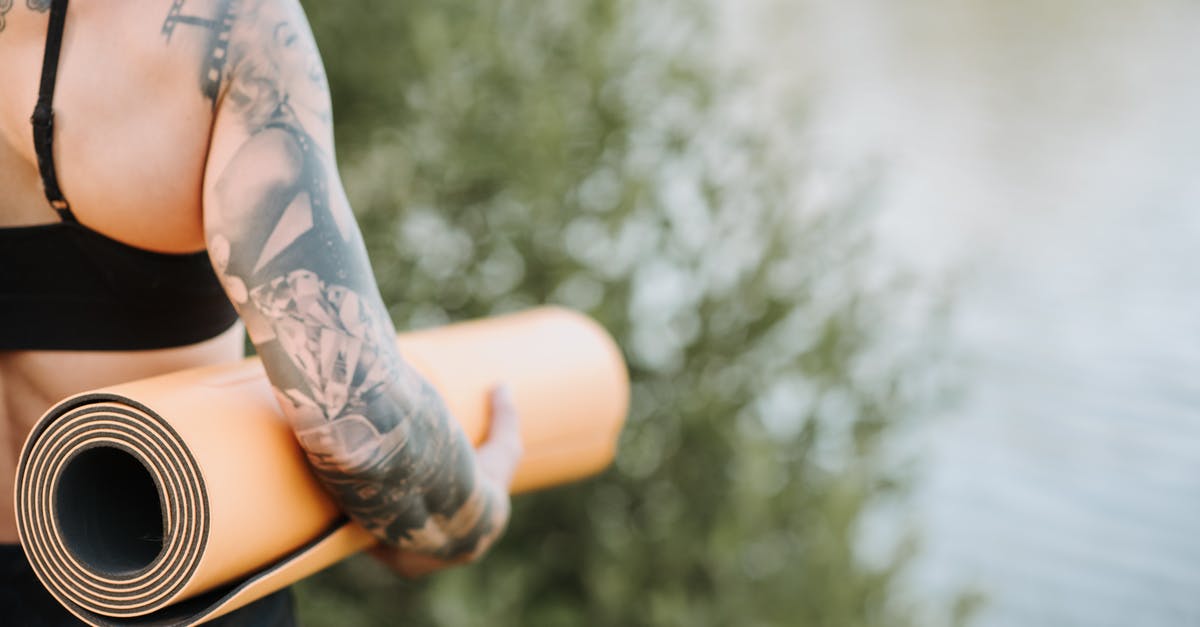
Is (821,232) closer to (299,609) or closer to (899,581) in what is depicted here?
(899,581)

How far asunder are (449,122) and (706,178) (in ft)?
2.26

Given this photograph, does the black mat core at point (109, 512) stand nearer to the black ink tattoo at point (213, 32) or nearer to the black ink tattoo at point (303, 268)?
the black ink tattoo at point (303, 268)

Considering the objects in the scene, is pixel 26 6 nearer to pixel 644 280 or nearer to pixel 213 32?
pixel 213 32

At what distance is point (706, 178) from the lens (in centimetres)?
282

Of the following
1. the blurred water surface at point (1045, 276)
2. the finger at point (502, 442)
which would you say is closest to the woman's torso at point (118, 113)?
the finger at point (502, 442)

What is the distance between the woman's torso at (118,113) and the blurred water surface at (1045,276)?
2101 mm

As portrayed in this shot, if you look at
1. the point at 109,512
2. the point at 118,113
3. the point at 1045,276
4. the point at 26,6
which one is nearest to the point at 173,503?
the point at 109,512

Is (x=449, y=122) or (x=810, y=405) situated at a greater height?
(x=449, y=122)

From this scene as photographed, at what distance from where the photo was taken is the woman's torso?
3.28 feet

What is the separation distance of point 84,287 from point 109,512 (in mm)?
230

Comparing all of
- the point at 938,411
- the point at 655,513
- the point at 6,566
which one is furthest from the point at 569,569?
the point at 6,566

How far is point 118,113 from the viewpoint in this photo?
100cm

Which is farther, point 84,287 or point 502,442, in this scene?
point 502,442

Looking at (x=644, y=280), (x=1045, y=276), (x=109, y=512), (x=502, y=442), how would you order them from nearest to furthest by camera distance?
1. (x=109, y=512)
2. (x=502, y=442)
3. (x=644, y=280)
4. (x=1045, y=276)
